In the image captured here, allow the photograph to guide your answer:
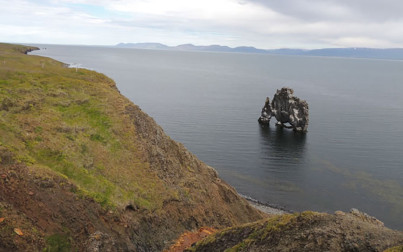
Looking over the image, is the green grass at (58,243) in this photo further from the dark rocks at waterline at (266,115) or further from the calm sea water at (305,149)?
the dark rocks at waterline at (266,115)

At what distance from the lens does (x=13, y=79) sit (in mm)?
47500

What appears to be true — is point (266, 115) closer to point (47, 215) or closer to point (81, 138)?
point (81, 138)

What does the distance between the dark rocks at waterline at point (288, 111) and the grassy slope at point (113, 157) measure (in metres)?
70.3

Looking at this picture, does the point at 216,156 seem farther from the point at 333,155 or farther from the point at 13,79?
the point at 13,79

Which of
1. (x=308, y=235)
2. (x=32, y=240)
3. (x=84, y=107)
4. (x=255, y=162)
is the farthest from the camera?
(x=255, y=162)

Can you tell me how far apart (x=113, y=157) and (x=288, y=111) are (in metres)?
88.1

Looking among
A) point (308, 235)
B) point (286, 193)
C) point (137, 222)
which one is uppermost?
point (308, 235)

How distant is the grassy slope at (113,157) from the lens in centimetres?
2892

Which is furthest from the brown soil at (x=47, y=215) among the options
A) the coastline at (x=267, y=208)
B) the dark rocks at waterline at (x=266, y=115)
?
the dark rocks at waterline at (x=266, y=115)

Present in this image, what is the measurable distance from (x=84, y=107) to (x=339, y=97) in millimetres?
154878

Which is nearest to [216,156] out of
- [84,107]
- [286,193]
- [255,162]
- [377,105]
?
[255,162]

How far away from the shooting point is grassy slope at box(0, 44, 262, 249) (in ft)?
94.9

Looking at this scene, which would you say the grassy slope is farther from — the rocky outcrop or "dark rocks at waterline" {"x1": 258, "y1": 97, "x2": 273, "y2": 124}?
"dark rocks at waterline" {"x1": 258, "y1": 97, "x2": 273, "y2": 124}

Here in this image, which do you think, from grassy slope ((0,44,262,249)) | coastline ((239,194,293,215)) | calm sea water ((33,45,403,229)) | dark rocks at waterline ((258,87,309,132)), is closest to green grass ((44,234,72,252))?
grassy slope ((0,44,262,249))
